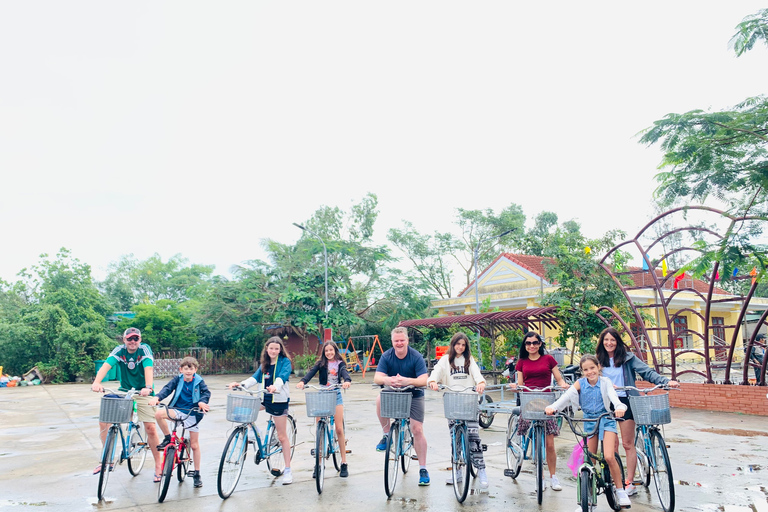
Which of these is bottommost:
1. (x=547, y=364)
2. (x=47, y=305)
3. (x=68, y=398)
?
(x=68, y=398)

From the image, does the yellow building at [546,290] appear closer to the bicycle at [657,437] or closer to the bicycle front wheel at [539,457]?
the bicycle front wheel at [539,457]

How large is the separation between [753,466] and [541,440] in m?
3.48

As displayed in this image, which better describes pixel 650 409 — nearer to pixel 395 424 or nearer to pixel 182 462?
pixel 395 424

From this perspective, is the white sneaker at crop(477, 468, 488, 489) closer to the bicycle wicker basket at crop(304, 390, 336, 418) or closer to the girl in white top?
the girl in white top

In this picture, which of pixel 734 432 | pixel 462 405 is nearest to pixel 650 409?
pixel 462 405

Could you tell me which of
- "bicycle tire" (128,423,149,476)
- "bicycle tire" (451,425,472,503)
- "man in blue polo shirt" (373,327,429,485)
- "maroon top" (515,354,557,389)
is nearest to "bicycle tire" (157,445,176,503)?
"bicycle tire" (128,423,149,476)

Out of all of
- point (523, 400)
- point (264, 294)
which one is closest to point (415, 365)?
point (523, 400)

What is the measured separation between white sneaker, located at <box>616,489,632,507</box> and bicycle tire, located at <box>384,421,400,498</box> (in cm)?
213

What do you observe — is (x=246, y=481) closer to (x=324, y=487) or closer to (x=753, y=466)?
(x=324, y=487)

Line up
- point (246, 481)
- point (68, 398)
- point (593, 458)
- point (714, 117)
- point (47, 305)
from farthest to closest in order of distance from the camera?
1. point (47, 305)
2. point (68, 398)
3. point (714, 117)
4. point (246, 481)
5. point (593, 458)

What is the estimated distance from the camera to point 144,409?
6.65 metres

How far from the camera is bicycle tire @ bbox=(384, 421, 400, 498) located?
230 inches

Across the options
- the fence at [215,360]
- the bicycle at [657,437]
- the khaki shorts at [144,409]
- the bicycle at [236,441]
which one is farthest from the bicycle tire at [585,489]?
the fence at [215,360]

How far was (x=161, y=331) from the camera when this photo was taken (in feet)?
109
